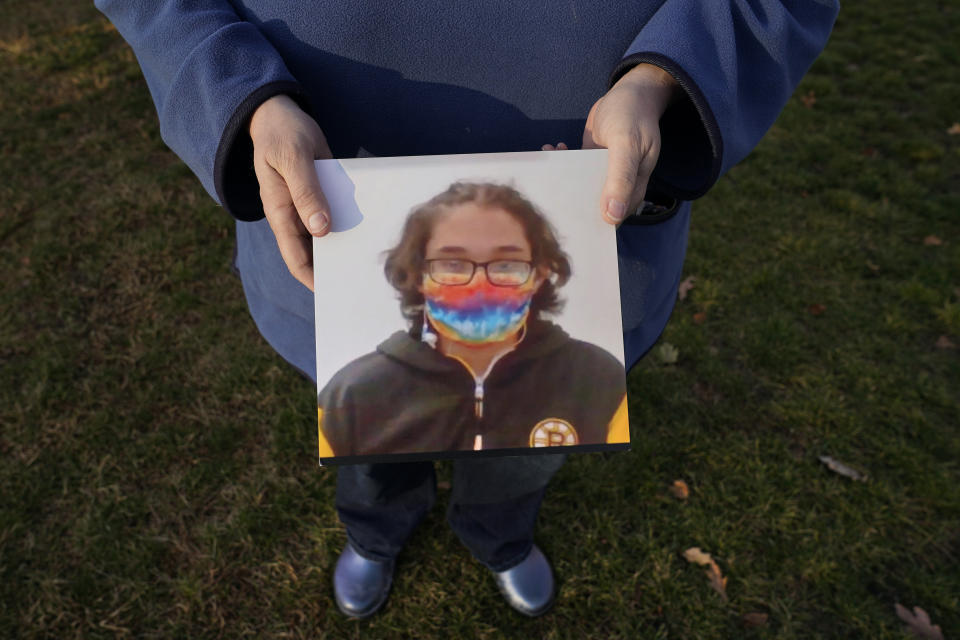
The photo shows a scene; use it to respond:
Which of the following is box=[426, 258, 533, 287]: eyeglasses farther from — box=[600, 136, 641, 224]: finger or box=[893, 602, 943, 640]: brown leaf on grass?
box=[893, 602, 943, 640]: brown leaf on grass

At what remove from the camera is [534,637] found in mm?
1913

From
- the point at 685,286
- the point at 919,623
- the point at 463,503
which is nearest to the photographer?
the point at 463,503

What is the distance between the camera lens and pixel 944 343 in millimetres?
2758

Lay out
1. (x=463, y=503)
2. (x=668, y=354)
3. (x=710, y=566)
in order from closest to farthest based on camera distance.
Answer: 1. (x=463, y=503)
2. (x=710, y=566)
3. (x=668, y=354)

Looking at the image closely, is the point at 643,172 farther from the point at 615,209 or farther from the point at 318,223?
the point at 318,223

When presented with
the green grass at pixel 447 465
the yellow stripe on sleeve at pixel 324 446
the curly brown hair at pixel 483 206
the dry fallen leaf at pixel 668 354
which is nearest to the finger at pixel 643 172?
the curly brown hair at pixel 483 206

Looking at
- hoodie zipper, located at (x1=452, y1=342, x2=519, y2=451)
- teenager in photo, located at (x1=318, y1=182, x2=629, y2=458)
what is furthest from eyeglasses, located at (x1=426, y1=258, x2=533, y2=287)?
hoodie zipper, located at (x1=452, y1=342, x2=519, y2=451)

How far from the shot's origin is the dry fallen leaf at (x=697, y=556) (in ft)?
6.75

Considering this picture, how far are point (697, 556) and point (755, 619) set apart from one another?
0.24 m

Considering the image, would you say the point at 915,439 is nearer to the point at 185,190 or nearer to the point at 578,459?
the point at 578,459

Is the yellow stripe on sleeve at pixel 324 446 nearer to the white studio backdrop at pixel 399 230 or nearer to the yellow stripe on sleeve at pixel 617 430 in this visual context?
the white studio backdrop at pixel 399 230

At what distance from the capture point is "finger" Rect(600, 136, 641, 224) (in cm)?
92

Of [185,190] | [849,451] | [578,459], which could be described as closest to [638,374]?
[578,459]

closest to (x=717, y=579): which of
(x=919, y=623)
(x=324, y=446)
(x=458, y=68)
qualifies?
(x=919, y=623)
